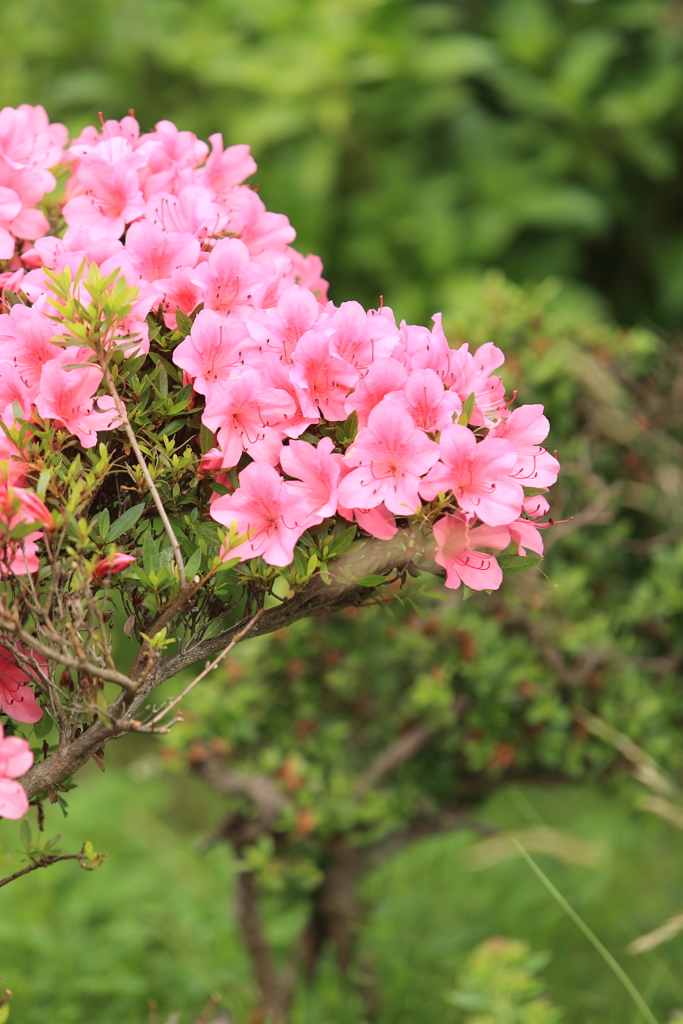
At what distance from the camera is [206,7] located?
4098 millimetres

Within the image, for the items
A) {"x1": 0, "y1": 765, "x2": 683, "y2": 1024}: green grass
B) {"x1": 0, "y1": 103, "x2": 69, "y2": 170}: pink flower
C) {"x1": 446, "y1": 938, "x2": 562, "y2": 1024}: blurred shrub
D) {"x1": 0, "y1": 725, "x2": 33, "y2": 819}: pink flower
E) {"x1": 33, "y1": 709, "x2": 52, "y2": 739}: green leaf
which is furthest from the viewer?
{"x1": 0, "y1": 765, "x2": 683, "y2": 1024}: green grass

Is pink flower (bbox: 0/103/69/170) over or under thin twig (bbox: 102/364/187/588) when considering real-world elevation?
over

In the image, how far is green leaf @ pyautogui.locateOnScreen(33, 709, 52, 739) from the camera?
106cm

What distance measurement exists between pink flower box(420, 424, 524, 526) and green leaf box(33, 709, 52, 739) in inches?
19.7

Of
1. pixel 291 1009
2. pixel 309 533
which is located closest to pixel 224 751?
pixel 291 1009

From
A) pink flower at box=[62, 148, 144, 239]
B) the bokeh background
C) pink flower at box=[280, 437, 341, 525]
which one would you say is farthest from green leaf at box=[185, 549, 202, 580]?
Result: the bokeh background

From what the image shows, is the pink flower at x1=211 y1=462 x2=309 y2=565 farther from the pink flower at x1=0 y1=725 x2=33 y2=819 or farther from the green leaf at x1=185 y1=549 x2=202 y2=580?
the pink flower at x1=0 y1=725 x2=33 y2=819

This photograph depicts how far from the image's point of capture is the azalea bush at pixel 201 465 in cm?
91

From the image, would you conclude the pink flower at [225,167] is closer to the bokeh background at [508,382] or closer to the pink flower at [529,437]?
the pink flower at [529,437]

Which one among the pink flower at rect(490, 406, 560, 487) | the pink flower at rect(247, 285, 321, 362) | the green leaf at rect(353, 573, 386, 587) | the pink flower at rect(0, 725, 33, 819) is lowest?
the pink flower at rect(0, 725, 33, 819)

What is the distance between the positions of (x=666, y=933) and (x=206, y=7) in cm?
400

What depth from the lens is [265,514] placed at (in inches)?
37.4

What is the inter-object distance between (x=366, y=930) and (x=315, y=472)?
5.77ft

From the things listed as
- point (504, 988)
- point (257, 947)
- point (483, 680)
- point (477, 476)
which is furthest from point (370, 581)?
point (257, 947)
